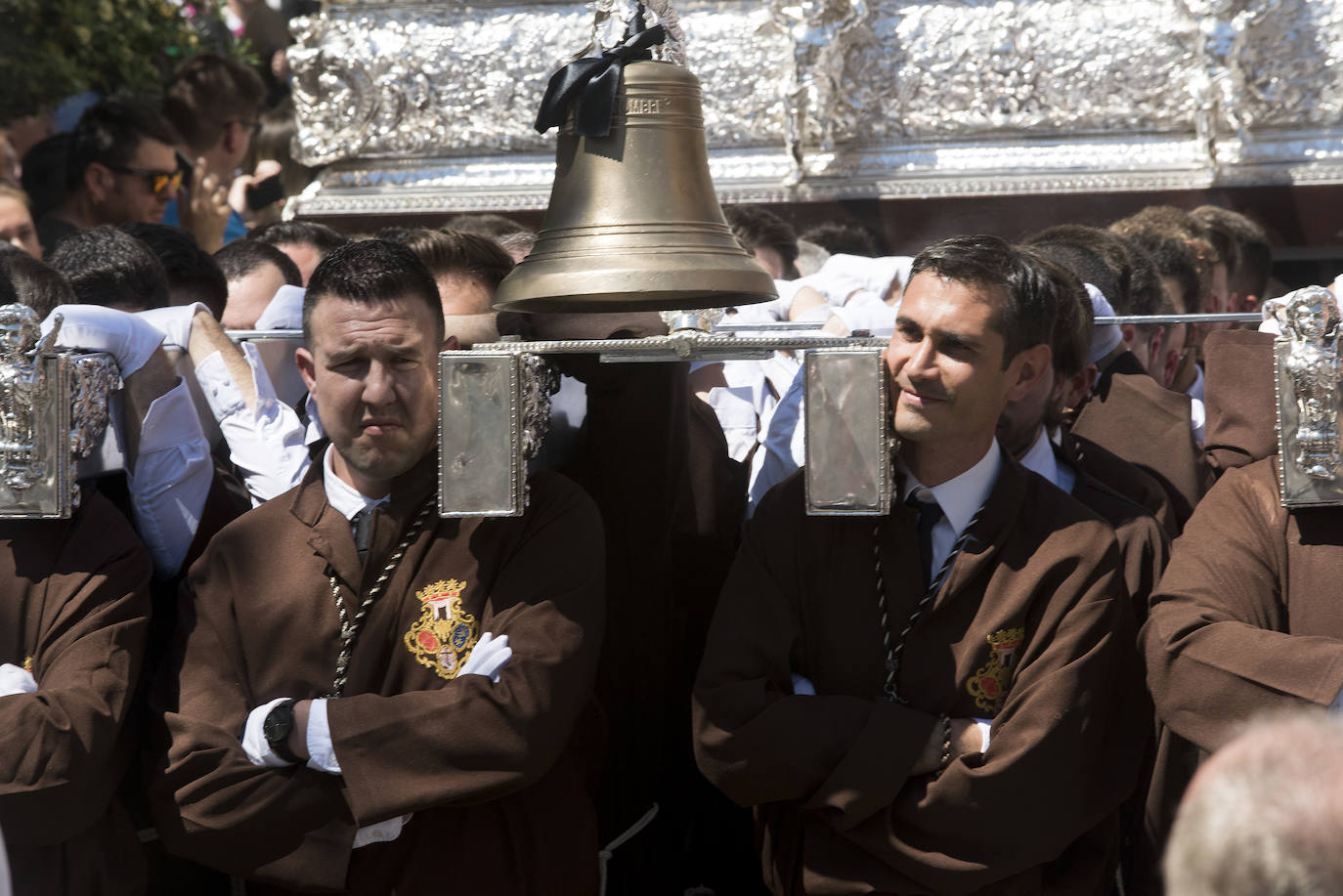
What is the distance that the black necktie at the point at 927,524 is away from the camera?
352 centimetres

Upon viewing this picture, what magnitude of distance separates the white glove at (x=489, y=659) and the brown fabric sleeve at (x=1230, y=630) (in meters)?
1.31

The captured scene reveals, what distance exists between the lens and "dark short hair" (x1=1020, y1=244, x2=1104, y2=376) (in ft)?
13.1

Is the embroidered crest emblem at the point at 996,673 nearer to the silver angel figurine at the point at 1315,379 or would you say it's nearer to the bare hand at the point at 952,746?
the bare hand at the point at 952,746

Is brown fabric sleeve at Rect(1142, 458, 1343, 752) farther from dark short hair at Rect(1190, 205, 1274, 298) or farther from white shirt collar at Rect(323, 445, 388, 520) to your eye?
dark short hair at Rect(1190, 205, 1274, 298)

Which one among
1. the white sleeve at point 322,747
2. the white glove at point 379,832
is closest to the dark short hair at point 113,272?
the white sleeve at point 322,747

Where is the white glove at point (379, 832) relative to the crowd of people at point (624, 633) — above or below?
below

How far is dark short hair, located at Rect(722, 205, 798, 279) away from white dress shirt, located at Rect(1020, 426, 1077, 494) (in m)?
2.03

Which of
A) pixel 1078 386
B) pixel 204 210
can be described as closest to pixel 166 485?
pixel 1078 386

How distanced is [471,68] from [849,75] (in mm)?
1632

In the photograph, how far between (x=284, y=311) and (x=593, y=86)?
1.90m

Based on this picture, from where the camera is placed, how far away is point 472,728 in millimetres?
3330

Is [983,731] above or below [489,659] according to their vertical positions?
below

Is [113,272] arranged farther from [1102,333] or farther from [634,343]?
[1102,333]

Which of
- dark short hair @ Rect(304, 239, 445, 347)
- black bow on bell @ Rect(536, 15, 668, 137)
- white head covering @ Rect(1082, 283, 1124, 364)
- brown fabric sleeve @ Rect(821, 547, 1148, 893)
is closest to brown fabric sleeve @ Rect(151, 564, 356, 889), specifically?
dark short hair @ Rect(304, 239, 445, 347)
